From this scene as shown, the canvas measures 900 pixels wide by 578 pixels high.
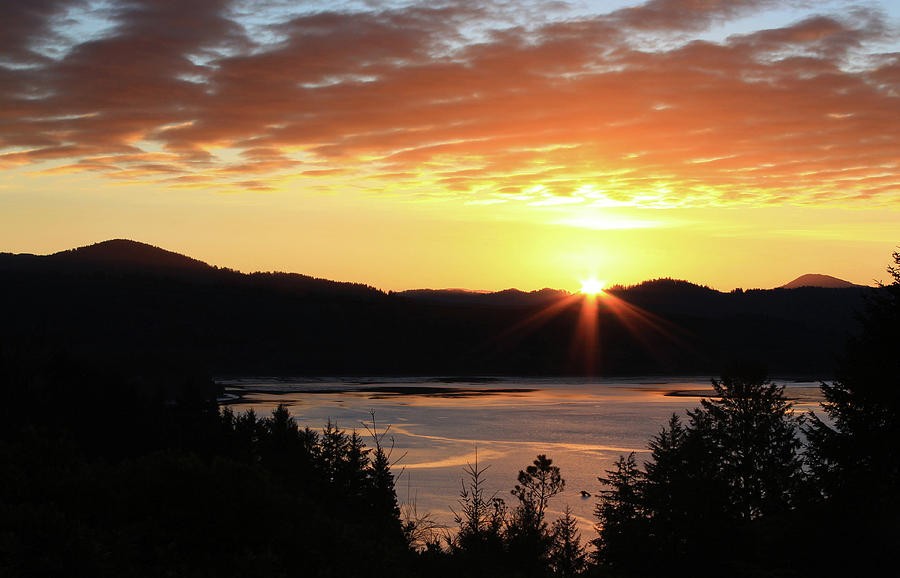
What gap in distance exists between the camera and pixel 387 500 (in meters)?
32.7

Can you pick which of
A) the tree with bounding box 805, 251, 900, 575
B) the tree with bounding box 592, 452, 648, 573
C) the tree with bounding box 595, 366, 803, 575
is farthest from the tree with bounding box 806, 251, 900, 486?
the tree with bounding box 592, 452, 648, 573

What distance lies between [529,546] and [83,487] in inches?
365

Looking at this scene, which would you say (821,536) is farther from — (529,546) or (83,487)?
(83,487)

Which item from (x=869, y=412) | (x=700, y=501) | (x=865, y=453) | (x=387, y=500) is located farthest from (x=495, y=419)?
(x=865, y=453)

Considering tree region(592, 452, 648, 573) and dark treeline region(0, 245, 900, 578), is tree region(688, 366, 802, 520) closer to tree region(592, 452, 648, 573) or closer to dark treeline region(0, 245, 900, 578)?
dark treeline region(0, 245, 900, 578)

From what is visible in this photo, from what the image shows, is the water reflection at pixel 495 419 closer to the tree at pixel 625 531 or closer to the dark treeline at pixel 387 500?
the dark treeline at pixel 387 500

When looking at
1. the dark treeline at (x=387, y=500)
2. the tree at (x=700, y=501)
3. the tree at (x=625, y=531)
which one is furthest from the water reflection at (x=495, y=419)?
the tree at (x=625, y=531)

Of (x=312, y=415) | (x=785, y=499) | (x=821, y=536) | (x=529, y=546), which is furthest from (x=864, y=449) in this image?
(x=312, y=415)

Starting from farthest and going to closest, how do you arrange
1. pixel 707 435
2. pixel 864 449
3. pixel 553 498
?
1. pixel 553 498
2. pixel 707 435
3. pixel 864 449

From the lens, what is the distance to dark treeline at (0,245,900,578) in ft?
34.9

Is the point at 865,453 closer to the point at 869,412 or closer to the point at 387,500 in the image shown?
the point at 869,412

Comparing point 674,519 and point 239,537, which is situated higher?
point 239,537

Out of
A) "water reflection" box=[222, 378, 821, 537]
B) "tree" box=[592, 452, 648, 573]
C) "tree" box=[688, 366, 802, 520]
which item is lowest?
"water reflection" box=[222, 378, 821, 537]

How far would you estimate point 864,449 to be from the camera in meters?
22.2
